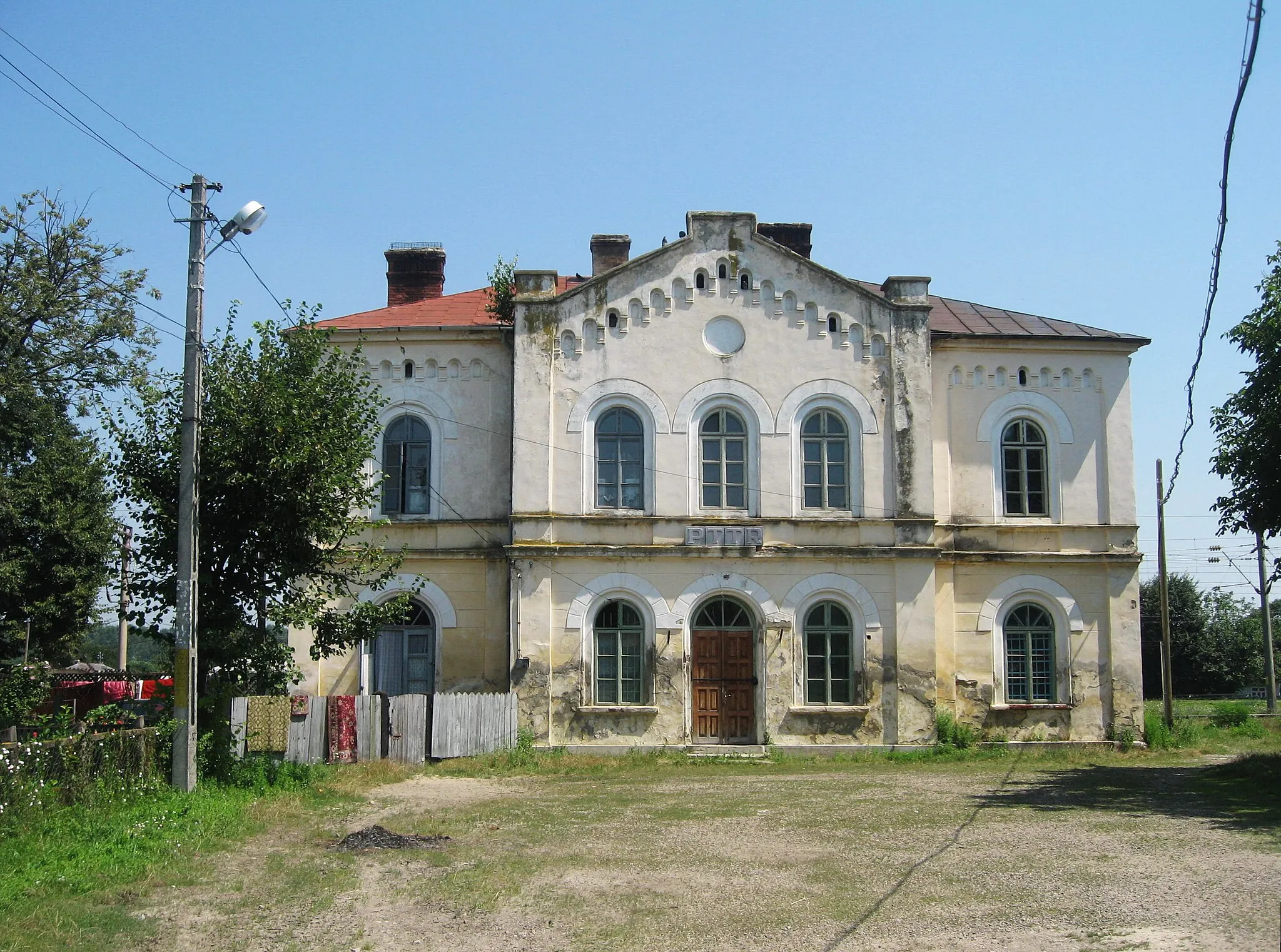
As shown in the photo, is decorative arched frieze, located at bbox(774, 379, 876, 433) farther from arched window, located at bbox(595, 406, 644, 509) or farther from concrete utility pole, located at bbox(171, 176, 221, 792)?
concrete utility pole, located at bbox(171, 176, 221, 792)

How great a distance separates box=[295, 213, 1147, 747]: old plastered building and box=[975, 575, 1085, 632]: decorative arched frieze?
51 millimetres

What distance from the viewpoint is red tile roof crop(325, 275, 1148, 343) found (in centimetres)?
2327

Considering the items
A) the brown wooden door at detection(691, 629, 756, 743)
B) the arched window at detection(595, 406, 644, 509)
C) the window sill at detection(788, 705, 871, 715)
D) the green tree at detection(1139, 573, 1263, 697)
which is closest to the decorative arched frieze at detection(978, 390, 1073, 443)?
the window sill at detection(788, 705, 871, 715)

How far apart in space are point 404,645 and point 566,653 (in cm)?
318

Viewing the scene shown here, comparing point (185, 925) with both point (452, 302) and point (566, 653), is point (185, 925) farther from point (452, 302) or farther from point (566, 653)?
point (452, 302)

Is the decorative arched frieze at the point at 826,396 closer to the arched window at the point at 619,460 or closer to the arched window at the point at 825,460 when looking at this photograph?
the arched window at the point at 825,460

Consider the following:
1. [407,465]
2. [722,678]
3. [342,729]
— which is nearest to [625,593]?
[722,678]

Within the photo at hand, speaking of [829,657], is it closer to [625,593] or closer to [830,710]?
[830,710]

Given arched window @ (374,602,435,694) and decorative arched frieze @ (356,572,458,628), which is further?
arched window @ (374,602,435,694)

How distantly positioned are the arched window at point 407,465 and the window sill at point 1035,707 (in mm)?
11049

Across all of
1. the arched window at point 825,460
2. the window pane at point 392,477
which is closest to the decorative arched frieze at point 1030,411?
the arched window at point 825,460

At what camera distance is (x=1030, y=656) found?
2269cm

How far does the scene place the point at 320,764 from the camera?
1748 cm

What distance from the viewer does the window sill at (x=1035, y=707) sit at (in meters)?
22.2
